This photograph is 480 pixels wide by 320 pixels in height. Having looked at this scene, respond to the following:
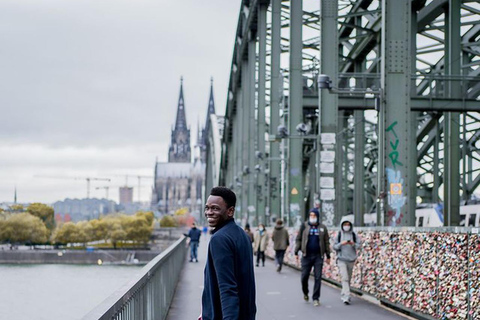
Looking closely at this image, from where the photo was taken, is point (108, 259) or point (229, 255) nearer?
point (229, 255)

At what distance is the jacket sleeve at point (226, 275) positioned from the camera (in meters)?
5.60

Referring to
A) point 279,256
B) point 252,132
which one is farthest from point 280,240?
point 252,132

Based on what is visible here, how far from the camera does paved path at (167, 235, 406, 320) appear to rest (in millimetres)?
13797

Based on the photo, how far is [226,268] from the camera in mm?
5660

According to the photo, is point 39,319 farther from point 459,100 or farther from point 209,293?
point 209,293

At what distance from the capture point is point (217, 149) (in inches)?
4478

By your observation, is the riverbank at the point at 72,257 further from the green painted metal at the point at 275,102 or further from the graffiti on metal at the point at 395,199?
the graffiti on metal at the point at 395,199

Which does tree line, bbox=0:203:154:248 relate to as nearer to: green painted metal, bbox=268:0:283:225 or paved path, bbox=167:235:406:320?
green painted metal, bbox=268:0:283:225

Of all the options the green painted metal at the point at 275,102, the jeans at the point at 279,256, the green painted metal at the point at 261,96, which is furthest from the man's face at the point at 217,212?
the green painted metal at the point at 261,96

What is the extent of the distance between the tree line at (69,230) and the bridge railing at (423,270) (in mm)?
115920

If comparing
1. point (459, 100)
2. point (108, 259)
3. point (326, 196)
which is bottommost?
point (108, 259)

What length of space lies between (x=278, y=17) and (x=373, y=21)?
410 centimetres

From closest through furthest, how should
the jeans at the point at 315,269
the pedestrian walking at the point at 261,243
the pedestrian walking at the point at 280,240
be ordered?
the jeans at the point at 315,269 → the pedestrian walking at the point at 280,240 → the pedestrian walking at the point at 261,243

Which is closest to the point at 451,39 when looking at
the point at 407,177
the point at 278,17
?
the point at 278,17
